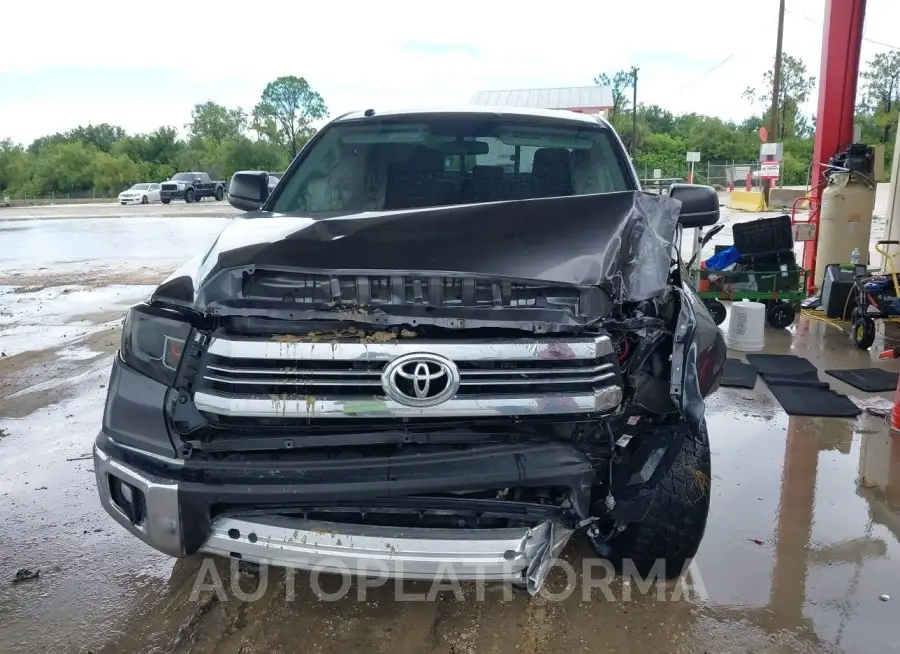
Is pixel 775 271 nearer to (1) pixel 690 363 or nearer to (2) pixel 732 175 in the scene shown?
(1) pixel 690 363

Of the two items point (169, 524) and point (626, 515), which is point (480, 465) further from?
point (169, 524)

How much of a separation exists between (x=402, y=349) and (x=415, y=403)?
0.17 m

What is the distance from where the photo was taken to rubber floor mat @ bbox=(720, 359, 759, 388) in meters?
5.35

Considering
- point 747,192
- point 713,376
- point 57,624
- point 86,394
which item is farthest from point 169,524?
point 747,192

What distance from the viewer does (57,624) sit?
2.58 meters

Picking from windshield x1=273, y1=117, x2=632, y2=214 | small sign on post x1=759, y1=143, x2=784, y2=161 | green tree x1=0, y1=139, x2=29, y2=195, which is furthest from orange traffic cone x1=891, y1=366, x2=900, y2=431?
green tree x1=0, y1=139, x2=29, y2=195

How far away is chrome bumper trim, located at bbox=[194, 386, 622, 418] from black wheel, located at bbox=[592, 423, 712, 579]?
511 millimetres

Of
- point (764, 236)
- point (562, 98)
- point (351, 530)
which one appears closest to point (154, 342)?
point (351, 530)

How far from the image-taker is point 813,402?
16.2ft

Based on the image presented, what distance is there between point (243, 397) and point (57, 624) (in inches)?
50.8

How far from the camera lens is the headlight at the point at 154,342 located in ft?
7.60

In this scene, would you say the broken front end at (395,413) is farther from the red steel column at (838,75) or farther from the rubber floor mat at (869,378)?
the red steel column at (838,75)

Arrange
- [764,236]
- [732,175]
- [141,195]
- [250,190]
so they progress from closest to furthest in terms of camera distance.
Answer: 1. [250,190]
2. [764,236]
3. [732,175]
4. [141,195]

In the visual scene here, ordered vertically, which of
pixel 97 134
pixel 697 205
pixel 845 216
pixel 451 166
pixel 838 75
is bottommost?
pixel 845 216
